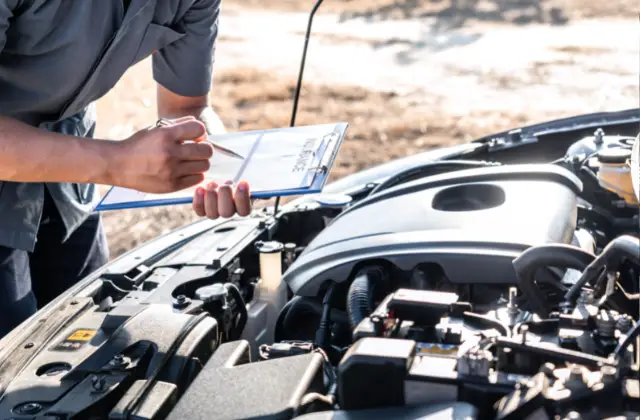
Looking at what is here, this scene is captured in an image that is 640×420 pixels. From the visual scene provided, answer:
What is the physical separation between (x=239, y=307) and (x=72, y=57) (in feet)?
2.10

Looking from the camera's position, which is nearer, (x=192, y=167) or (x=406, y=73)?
(x=192, y=167)

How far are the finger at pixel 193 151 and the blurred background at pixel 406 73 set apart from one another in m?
3.20

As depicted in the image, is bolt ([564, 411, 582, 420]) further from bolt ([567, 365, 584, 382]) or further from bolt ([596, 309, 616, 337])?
bolt ([596, 309, 616, 337])

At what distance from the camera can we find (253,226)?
2.20 meters

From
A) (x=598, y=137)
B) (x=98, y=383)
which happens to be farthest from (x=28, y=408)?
(x=598, y=137)

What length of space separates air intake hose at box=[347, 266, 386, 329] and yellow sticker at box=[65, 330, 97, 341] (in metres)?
0.47

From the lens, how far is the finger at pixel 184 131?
1.57 metres

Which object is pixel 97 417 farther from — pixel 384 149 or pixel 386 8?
pixel 386 8

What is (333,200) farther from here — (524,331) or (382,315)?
(524,331)

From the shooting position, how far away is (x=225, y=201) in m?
1.70

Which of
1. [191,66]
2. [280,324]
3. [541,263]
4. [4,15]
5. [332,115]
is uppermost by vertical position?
[4,15]

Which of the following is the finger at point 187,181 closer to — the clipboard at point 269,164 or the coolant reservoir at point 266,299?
the clipboard at point 269,164

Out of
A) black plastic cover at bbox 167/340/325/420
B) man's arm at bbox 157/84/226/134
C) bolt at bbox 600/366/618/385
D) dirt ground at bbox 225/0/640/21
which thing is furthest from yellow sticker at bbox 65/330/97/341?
dirt ground at bbox 225/0/640/21

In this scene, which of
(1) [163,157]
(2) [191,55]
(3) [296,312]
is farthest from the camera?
(2) [191,55]
